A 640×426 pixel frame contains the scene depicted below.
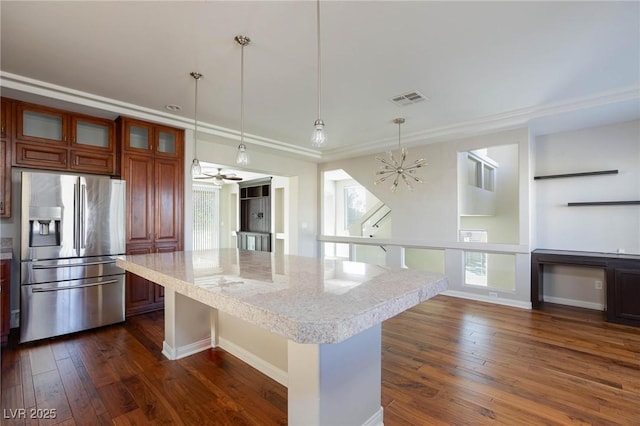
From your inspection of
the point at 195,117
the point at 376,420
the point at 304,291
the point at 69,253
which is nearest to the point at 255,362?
the point at 376,420

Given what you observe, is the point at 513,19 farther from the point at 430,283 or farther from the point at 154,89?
the point at 154,89

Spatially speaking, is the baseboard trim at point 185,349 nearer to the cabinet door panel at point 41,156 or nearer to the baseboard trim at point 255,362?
the baseboard trim at point 255,362

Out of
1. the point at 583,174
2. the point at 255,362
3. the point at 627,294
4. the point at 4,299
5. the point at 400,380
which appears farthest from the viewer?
the point at 583,174

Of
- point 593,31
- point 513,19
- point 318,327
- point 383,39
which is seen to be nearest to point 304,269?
point 318,327

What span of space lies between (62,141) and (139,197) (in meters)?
1.01

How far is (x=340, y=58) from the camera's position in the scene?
Answer: 2605mm

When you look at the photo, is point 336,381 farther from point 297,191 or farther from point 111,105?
point 297,191

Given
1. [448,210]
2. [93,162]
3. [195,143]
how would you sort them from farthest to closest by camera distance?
[448,210] → [195,143] → [93,162]

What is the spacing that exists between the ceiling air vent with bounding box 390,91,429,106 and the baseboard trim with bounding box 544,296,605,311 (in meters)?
3.54

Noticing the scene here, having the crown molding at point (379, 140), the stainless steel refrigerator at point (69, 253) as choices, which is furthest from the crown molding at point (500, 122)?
the stainless steel refrigerator at point (69, 253)

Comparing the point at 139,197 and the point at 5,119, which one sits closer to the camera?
the point at 5,119

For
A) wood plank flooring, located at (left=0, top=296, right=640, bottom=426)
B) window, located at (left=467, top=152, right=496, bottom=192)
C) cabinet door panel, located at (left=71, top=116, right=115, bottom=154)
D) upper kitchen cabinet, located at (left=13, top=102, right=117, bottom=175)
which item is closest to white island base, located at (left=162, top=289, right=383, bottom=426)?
wood plank flooring, located at (left=0, top=296, right=640, bottom=426)

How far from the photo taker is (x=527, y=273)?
413 cm

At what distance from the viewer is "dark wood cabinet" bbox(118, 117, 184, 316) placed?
378cm
